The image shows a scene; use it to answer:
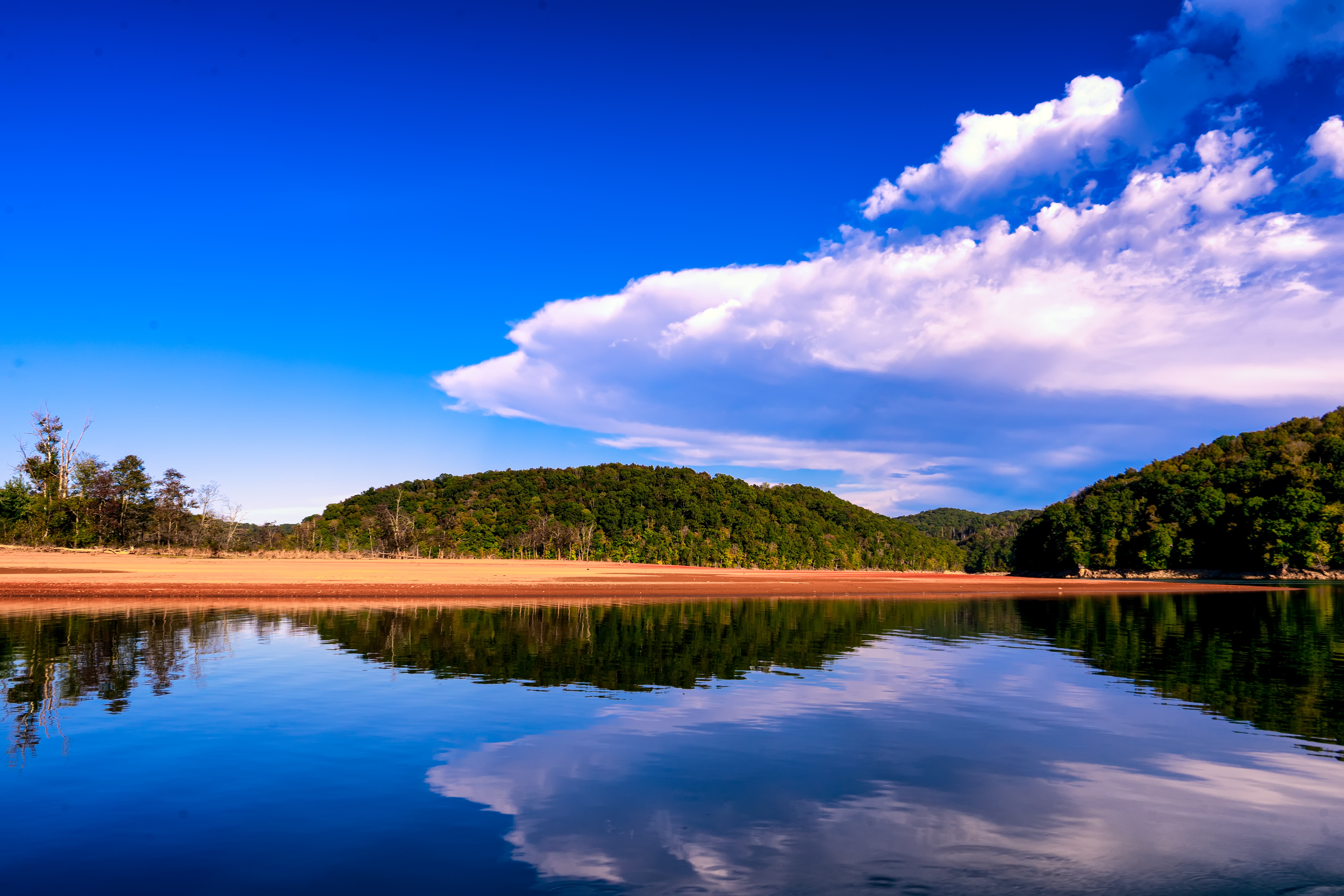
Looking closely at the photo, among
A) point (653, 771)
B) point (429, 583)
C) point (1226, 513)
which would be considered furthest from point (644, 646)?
point (1226, 513)

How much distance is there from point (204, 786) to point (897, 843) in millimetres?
10554

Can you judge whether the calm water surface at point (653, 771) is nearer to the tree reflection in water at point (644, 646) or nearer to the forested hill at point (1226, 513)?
the tree reflection in water at point (644, 646)

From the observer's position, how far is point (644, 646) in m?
29.1

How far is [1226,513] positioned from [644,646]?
155 meters

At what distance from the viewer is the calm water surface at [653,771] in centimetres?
855

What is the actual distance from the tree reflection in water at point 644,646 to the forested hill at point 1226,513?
99.0 m

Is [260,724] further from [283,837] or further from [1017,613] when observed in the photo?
[1017,613]

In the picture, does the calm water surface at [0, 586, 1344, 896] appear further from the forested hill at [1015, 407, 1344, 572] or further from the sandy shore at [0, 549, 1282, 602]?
the forested hill at [1015, 407, 1344, 572]

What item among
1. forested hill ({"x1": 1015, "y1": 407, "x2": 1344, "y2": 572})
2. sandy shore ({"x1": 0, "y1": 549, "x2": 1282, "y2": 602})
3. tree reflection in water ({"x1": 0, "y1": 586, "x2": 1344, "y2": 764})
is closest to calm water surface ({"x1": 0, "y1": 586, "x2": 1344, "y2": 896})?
tree reflection in water ({"x1": 0, "y1": 586, "x2": 1344, "y2": 764})

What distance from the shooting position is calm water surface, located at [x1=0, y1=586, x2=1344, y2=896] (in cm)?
855

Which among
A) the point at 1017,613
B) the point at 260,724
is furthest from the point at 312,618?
the point at 1017,613

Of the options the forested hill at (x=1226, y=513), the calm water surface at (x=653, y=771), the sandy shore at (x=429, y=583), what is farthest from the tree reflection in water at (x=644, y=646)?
the forested hill at (x=1226, y=513)

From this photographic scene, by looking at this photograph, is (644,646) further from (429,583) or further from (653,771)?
(429,583)

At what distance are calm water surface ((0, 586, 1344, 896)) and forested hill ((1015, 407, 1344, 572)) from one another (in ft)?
422
